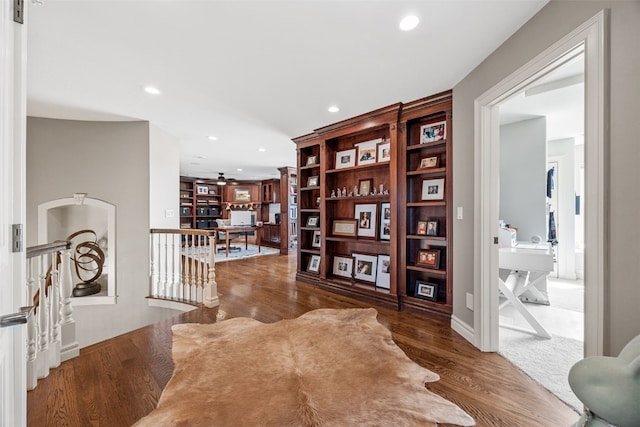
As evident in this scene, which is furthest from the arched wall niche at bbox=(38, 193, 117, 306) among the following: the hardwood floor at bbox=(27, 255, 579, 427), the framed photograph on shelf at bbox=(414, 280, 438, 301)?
the framed photograph on shelf at bbox=(414, 280, 438, 301)

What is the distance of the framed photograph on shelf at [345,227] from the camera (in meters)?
3.79

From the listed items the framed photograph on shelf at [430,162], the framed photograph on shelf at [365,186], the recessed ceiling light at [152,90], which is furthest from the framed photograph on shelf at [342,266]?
the recessed ceiling light at [152,90]

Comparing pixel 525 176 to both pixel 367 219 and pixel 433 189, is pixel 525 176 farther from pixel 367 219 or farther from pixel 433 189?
pixel 367 219

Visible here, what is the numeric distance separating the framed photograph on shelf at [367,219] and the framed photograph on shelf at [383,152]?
0.63m

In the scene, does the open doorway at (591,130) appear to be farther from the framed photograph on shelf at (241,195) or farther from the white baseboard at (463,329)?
the framed photograph on shelf at (241,195)

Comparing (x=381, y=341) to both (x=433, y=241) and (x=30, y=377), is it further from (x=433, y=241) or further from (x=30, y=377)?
(x=30, y=377)

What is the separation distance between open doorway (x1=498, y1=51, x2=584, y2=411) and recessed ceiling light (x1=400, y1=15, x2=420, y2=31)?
2.81ft

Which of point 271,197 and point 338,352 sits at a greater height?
point 271,197

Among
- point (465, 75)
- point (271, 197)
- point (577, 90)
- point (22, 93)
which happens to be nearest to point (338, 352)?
point (22, 93)

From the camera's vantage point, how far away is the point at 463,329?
2424mm

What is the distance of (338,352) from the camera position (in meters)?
2.10

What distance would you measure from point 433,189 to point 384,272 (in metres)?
1.22

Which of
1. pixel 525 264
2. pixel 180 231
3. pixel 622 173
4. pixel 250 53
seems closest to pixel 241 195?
pixel 180 231

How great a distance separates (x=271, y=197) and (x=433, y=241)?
7508mm
